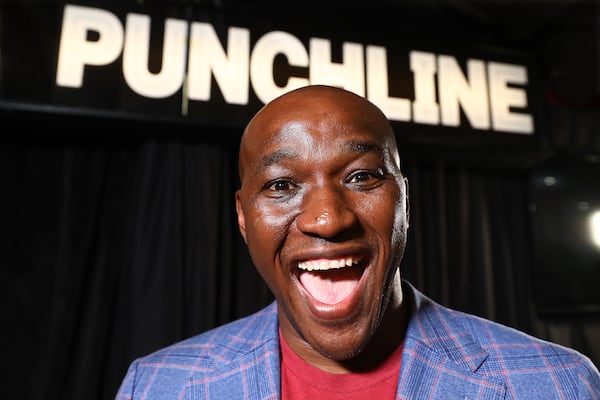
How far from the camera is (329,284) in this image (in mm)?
788

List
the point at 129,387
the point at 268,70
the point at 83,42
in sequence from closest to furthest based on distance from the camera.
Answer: the point at 129,387
the point at 83,42
the point at 268,70

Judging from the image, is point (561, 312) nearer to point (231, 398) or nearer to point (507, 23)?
point (507, 23)

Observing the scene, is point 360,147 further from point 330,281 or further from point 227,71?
point 227,71

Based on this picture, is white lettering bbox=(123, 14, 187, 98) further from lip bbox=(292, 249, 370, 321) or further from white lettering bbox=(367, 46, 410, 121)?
lip bbox=(292, 249, 370, 321)

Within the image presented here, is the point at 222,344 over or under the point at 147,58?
under

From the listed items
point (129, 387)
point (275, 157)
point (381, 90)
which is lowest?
point (129, 387)

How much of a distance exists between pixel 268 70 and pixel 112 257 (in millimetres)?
939

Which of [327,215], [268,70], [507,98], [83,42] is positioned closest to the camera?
[327,215]

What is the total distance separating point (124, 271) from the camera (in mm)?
1619

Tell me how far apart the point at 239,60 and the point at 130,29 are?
1.32ft

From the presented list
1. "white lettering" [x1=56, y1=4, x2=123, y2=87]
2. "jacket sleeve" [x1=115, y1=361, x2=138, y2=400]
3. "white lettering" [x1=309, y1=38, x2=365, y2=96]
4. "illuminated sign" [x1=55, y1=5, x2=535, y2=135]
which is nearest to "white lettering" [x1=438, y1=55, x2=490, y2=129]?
"illuminated sign" [x1=55, y1=5, x2=535, y2=135]

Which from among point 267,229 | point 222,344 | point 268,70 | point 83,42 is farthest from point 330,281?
point 83,42

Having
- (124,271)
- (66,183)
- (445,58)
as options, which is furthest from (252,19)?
(124,271)

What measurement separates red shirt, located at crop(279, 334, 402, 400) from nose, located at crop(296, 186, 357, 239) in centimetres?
27
